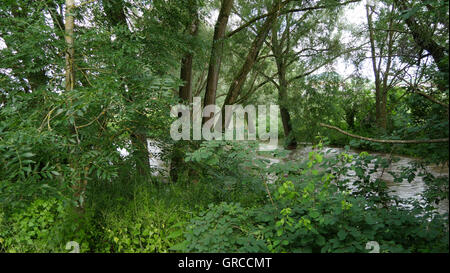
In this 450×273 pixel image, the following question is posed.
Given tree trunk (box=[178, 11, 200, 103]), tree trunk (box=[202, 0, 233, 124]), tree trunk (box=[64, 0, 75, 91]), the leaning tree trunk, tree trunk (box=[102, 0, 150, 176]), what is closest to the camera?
tree trunk (box=[64, 0, 75, 91])

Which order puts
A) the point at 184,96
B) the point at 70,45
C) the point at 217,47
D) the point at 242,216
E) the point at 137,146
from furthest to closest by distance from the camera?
the point at 184,96 < the point at 217,47 < the point at 137,146 < the point at 70,45 < the point at 242,216

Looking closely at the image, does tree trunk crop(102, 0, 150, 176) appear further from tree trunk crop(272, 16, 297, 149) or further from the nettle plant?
tree trunk crop(272, 16, 297, 149)

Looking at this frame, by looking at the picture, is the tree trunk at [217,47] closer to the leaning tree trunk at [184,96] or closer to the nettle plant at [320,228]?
the leaning tree trunk at [184,96]

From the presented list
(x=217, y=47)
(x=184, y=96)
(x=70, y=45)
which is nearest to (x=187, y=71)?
(x=184, y=96)

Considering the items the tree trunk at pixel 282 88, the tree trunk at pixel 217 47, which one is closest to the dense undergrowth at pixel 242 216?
the tree trunk at pixel 217 47

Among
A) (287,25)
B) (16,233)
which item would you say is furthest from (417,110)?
(287,25)

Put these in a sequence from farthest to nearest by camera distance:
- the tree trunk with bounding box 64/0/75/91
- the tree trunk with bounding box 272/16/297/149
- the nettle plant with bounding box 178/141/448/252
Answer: the tree trunk with bounding box 272/16/297/149 → the tree trunk with bounding box 64/0/75/91 → the nettle plant with bounding box 178/141/448/252

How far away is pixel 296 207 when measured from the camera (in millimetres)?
2158

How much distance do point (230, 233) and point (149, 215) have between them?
0.74 metres

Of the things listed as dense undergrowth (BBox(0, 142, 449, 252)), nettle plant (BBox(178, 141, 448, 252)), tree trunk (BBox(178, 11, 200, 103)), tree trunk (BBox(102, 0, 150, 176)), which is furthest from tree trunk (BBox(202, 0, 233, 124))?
nettle plant (BBox(178, 141, 448, 252))

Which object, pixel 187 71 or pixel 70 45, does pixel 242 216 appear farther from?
pixel 187 71

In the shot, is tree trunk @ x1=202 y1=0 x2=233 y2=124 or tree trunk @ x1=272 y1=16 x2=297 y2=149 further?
tree trunk @ x1=272 y1=16 x2=297 y2=149

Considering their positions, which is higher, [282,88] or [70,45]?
[282,88]
